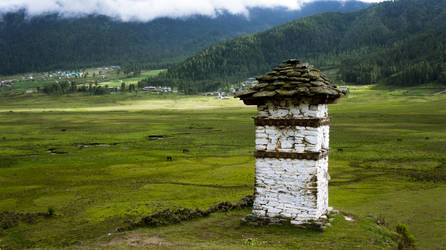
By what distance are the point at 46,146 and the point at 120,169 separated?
25437mm

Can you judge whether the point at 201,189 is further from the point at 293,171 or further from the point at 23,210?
the point at 293,171

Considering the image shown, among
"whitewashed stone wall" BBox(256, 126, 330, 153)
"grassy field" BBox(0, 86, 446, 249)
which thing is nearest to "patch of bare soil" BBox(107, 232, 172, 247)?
"grassy field" BBox(0, 86, 446, 249)

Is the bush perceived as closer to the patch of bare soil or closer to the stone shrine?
the stone shrine

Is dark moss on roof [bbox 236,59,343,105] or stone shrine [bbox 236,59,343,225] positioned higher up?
dark moss on roof [bbox 236,59,343,105]

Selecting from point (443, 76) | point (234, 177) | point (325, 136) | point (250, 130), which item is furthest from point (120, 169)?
point (443, 76)

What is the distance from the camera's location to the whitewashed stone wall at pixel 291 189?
1658 cm

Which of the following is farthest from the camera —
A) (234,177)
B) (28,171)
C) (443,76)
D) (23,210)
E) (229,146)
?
(443,76)

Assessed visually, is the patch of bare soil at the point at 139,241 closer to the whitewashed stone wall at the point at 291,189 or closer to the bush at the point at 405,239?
the whitewashed stone wall at the point at 291,189

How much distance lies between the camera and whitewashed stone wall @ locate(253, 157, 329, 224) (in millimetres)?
16578

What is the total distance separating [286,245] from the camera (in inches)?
599

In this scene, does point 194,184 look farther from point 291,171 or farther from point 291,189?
point 291,171

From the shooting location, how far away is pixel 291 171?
1681 cm

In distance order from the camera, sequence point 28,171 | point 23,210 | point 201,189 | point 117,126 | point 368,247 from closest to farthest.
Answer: point 368,247
point 23,210
point 201,189
point 28,171
point 117,126

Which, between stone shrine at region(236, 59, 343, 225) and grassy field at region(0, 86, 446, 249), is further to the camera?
grassy field at region(0, 86, 446, 249)
